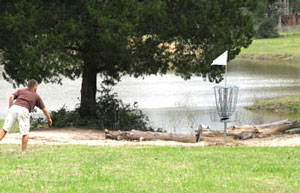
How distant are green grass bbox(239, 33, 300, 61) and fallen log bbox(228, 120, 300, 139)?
32233mm

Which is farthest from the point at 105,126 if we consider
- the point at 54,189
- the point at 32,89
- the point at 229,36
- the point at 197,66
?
the point at 54,189

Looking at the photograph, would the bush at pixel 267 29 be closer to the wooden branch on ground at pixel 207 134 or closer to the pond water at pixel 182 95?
the pond water at pixel 182 95

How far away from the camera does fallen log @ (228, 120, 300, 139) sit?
16.4 meters

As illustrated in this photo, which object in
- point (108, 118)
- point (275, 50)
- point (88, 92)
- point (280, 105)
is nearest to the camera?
Answer: point (108, 118)

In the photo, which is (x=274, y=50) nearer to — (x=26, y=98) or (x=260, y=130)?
(x=260, y=130)

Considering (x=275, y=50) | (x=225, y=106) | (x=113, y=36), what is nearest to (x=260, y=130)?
(x=225, y=106)

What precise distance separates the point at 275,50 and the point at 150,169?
45279 millimetres

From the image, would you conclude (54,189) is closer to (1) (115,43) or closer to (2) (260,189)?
(2) (260,189)

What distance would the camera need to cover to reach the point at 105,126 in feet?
66.1

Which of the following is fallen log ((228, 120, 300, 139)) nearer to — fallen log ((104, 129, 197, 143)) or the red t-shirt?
fallen log ((104, 129, 197, 143))

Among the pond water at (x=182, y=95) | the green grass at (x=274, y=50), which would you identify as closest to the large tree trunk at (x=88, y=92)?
the pond water at (x=182, y=95)

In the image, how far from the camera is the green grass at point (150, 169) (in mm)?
8672

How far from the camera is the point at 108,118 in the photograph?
20.4 meters

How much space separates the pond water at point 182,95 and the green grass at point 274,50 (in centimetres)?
1033
